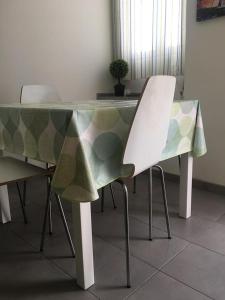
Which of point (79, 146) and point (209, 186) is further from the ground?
point (79, 146)

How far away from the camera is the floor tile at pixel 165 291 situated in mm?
1167

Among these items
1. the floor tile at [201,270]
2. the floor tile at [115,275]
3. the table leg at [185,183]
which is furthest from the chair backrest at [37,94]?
the floor tile at [201,270]

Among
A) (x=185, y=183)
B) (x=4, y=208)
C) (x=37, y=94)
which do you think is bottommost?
(x=4, y=208)

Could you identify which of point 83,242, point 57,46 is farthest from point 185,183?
point 57,46

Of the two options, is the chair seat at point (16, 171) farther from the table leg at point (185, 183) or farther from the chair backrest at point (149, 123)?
the table leg at point (185, 183)

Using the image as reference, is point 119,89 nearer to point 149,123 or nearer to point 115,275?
point 149,123

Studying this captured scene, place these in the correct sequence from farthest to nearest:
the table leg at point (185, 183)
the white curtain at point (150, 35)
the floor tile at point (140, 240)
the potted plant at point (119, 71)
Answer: the potted plant at point (119, 71)
the white curtain at point (150, 35)
the table leg at point (185, 183)
the floor tile at point (140, 240)

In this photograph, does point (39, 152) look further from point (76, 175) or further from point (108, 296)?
point (108, 296)

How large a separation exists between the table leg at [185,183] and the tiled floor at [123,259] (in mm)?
73

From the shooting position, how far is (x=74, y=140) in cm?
98

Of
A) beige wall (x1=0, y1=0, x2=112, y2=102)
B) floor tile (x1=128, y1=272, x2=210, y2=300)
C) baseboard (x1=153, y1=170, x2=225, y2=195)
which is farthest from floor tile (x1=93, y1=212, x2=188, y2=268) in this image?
beige wall (x1=0, y1=0, x2=112, y2=102)

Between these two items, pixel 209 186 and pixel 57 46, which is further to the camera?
pixel 57 46

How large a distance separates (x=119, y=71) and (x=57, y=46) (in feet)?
2.25

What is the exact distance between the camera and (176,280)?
126cm
